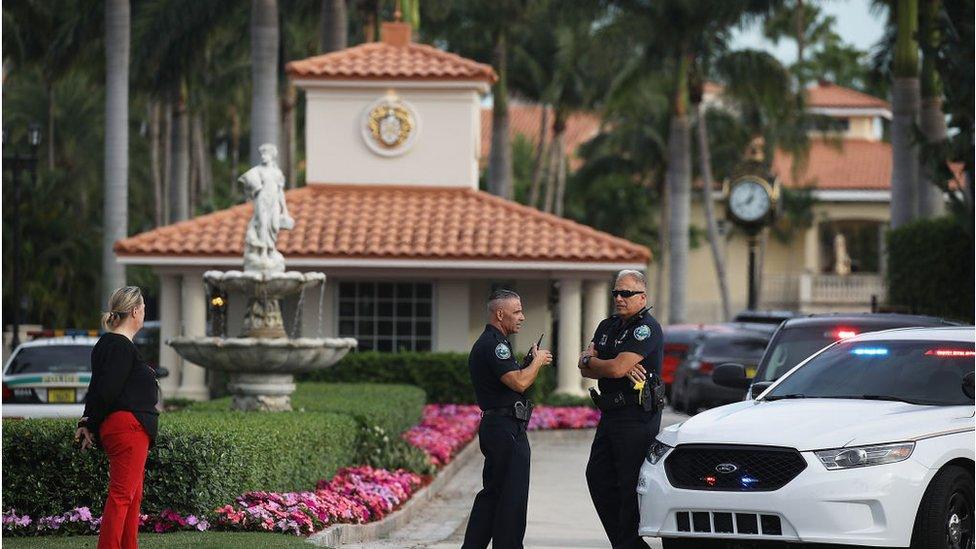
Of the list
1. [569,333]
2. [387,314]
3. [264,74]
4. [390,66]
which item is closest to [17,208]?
[264,74]

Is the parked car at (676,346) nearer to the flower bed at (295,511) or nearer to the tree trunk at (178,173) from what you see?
the flower bed at (295,511)

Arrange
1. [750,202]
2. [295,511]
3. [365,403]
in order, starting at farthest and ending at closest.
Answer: [750,202]
[365,403]
[295,511]

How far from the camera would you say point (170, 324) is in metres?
30.3

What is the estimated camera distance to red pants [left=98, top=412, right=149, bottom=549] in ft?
33.7

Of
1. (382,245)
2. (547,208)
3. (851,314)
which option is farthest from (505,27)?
(851,314)

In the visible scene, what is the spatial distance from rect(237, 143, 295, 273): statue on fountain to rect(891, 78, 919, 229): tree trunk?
16414 mm

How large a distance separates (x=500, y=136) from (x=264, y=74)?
19.1 m

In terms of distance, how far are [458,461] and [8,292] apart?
76.6 feet

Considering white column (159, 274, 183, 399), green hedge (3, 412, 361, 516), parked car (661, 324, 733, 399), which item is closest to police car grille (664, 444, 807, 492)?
green hedge (3, 412, 361, 516)

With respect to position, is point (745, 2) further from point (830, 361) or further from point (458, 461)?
point (830, 361)

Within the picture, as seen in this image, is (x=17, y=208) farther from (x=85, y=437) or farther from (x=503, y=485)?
(x=503, y=485)

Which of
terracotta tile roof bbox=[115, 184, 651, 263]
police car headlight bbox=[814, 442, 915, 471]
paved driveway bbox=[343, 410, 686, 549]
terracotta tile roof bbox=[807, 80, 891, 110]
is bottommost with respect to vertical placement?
paved driveway bbox=[343, 410, 686, 549]

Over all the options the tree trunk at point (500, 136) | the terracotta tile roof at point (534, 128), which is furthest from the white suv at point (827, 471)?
the terracotta tile roof at point (534, 128)

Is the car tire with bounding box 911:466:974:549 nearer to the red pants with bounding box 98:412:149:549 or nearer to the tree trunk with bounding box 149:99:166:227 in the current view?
the red pants with bounding box 98:412:149:549
